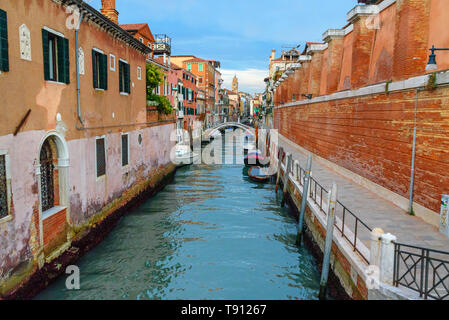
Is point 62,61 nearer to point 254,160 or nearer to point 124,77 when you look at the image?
point 124,77

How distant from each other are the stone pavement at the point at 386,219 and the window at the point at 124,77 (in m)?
7.79

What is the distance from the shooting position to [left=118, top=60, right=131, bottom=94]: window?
39.3 feet

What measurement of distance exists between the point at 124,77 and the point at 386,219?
9.87 metres

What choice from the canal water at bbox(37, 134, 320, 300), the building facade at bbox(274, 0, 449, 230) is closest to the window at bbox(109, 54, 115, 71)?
the canal water at bbox(37, 134, 320, 300)

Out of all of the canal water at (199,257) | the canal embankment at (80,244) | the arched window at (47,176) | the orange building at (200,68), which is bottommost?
the canal water at (199,257)

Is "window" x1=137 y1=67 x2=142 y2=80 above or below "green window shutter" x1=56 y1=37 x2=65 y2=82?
above

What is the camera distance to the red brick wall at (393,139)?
675 cm

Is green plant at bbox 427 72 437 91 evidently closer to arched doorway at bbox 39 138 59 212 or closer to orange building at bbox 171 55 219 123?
arched doorway at bbox 39 138 59 212

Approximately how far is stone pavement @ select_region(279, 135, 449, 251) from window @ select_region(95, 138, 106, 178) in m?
6.91

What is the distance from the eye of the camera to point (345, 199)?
907cm

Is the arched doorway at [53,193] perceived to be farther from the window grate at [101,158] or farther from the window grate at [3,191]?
the window grate at [101,158]

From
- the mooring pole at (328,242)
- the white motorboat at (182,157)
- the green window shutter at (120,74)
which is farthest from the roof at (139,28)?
the mooring pole at (328,242)

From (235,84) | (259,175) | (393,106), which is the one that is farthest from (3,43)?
(235,84)
